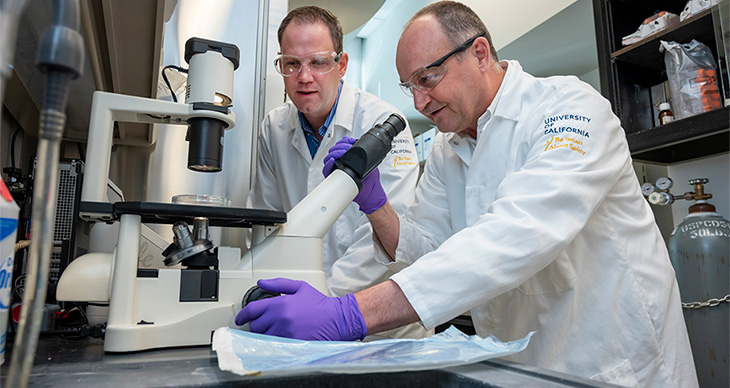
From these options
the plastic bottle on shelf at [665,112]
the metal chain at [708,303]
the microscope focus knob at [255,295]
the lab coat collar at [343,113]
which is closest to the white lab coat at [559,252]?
the microscope focus knob at [255,295]

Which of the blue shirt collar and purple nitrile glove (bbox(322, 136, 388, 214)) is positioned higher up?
the blue shirt collar

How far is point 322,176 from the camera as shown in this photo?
156 centimetres

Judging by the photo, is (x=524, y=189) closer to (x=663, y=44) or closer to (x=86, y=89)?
(x=86, y=89)

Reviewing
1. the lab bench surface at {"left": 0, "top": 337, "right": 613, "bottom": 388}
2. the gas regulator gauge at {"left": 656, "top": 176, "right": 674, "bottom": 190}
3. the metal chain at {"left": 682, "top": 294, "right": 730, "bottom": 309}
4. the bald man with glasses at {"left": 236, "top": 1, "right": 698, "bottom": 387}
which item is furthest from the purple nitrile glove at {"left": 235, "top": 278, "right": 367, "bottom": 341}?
the gas regulator gauge at {"left": 656, "top": 176, "right": 674, "bottom": 190}

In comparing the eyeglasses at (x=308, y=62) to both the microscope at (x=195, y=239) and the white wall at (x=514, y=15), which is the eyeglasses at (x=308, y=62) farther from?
the white wall at (x=514, y=15)

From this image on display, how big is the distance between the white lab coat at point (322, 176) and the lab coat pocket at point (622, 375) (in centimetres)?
51

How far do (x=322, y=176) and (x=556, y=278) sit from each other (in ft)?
2.61

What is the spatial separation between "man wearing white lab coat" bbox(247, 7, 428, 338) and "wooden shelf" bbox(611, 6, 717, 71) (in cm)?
109

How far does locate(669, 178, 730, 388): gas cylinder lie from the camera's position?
5.36 feet

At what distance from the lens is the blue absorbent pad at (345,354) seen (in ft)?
1.64

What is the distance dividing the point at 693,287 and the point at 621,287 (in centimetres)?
93

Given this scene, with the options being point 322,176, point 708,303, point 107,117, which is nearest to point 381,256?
point 322,176

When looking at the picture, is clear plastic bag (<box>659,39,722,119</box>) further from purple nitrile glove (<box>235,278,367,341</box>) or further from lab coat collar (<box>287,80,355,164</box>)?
purple nitrile glove (<box>235,278,367,341</box>)

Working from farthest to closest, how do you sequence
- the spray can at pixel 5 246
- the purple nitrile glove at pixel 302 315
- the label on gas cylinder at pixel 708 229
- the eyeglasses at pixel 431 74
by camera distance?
the label on gas cylinder at pixel 708 229 → the eyeglasses at pixel 431 74 → the purple nitrile glove at pixel 302 315 → the spray can at pixel 5 246
